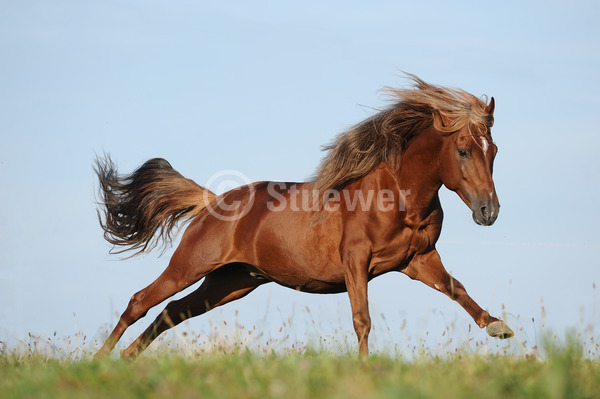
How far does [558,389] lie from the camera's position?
3.21 metres

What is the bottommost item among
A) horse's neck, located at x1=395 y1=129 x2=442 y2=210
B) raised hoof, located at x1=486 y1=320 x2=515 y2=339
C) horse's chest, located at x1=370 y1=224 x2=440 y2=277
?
raised hoof, located at x1=486 y1=320 x2=515 y2=339

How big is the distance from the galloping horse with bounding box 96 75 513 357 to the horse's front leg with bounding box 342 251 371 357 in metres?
0.01

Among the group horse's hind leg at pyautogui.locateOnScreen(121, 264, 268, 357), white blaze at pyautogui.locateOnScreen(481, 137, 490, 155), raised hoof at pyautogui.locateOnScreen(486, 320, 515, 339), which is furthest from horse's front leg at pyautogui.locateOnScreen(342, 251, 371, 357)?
horse's hind leg at pyautogui.locateOnScreen(121, 264, 268, 357)

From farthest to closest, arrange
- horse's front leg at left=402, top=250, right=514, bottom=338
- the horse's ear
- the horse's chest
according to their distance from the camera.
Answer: the horse's chest, the horse's ear, horse's front leg at left=402, top=250, right=514, bottom=338

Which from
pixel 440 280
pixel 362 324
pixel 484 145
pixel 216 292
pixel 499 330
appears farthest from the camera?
pixel 216 292

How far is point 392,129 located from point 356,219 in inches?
40.6

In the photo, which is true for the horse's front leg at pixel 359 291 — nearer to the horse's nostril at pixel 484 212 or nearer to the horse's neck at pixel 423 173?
the horse's neck at pixel 423 173

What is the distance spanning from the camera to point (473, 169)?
21.2ft

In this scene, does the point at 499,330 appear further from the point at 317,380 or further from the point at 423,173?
the point at 317,380

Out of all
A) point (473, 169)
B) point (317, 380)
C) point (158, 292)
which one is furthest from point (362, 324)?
point (317, 380)

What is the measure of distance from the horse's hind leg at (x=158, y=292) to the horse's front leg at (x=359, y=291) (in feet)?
6.31

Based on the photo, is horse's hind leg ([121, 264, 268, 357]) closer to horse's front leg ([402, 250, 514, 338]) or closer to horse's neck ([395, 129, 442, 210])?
horse's front leg ([402, 250, 514, 338])

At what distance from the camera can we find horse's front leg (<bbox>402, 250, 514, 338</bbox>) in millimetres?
6762

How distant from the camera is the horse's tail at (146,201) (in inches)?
357
